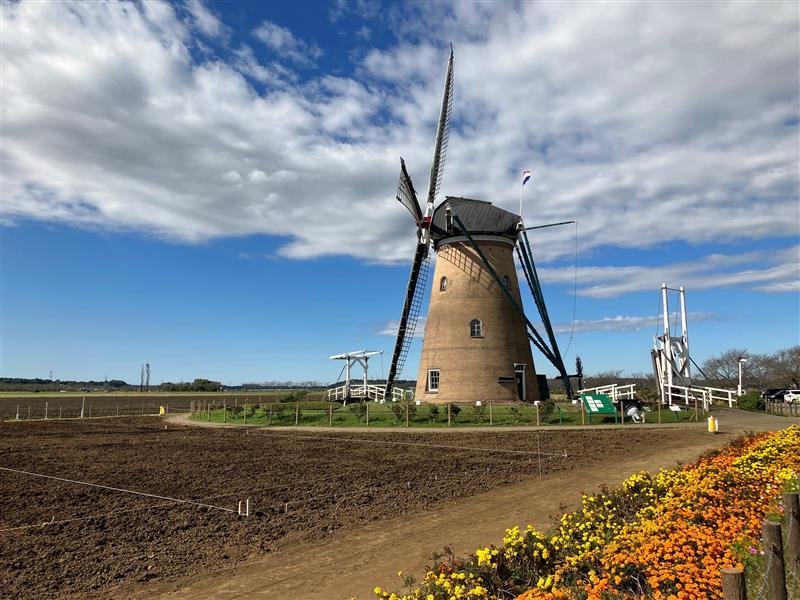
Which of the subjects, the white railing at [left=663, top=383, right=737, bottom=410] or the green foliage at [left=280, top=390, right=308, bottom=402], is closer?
the white railing at [left=663, top=383, right=737, bottom=410]

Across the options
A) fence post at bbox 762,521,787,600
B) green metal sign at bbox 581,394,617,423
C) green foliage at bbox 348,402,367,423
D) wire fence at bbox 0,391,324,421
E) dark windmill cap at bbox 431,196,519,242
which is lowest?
wire fence at bbox 0,391,324,421

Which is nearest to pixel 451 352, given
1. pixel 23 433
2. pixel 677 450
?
pixel 677 450

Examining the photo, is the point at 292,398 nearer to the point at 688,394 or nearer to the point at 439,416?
the point at 439,416

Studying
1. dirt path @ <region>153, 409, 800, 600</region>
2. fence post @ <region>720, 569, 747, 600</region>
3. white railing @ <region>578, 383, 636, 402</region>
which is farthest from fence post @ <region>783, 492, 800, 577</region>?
white railing @ <region>578, 383, 636, 402</region>

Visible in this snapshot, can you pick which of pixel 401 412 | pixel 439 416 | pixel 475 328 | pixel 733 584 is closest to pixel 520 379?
pixel 475 328

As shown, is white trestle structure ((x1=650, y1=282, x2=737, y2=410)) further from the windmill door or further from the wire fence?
the wire fence

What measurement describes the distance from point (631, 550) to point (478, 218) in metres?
28.2

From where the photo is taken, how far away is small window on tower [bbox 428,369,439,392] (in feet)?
107

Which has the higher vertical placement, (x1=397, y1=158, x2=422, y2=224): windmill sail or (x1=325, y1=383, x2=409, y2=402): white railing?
(x1=397, y1=158, x2=422, y2=224): windmill sail

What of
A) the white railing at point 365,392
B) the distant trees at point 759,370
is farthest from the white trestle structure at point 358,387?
the distant trees at point 759,370

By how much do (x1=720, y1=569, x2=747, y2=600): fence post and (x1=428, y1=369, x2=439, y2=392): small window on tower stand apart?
29.6 meters

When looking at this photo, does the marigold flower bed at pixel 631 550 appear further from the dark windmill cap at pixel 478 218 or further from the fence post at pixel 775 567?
the dark windmill cap at pixel 478 218

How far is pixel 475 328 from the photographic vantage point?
106 feet

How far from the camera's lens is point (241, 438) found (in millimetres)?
25031
